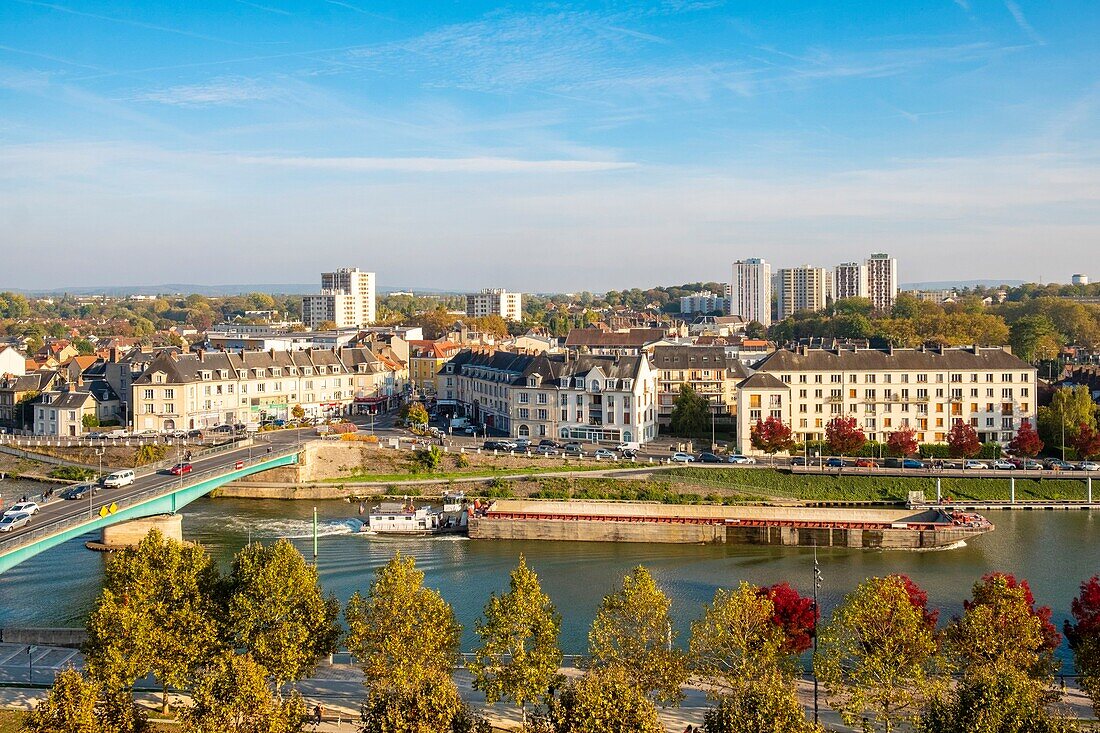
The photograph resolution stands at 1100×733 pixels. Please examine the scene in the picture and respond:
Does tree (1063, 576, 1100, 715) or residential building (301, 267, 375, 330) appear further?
residential building (301, 267, 375, 330)

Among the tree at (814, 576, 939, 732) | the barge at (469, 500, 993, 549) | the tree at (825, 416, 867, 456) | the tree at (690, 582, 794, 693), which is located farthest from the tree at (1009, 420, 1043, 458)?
the tree at (690, 582, 794, 693)

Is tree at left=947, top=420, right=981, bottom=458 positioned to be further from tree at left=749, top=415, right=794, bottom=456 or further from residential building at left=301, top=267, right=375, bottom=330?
residential building at left=301, top=267, right=375, bottom=330

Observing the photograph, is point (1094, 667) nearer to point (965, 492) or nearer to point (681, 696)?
point (681, 696)

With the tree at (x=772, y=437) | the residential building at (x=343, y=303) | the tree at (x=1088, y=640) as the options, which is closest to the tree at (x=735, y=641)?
the tree at (x=1088, y=640)

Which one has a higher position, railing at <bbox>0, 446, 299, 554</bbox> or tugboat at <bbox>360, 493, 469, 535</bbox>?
railing at <bbox>0, 446, 299, 554</bbox>

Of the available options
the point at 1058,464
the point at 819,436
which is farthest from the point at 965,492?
the point at 819,436
